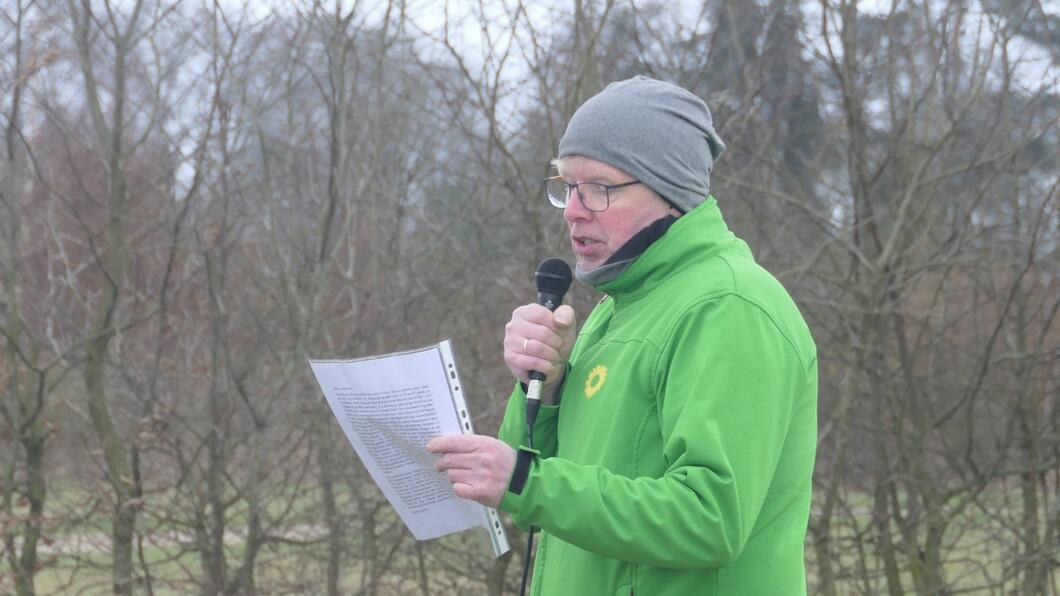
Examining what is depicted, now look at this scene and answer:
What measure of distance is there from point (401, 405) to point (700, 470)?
23.4 inches

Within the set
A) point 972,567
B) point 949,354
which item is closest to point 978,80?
point 949,354

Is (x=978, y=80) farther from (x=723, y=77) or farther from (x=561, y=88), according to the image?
Answer: (x=561, y=88)

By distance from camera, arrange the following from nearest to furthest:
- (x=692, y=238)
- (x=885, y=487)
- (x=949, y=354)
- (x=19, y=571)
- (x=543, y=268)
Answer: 1. (x=692, y=238)
2. (x=543, y=268)
3. (x=19, y=571)
4. (x=885, y=487)
5. (x=949, y=354)

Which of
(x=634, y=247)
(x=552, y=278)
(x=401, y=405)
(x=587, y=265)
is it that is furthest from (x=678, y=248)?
(x=401, y=405)

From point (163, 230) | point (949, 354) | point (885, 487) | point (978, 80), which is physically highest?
point (978, 80)

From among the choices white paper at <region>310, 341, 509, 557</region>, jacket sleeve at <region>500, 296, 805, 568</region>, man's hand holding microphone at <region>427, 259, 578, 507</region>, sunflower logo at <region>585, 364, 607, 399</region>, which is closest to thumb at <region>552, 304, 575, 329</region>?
man's hand holding microphone at <region>427, 259, 578, 507</region>

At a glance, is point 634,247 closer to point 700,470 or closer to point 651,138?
point 651,138

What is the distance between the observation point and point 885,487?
22.1 ft

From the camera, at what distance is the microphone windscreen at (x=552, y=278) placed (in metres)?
2.52

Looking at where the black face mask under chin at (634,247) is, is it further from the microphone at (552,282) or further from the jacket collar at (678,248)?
the microphone at (552,282)

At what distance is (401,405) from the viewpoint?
2.19m

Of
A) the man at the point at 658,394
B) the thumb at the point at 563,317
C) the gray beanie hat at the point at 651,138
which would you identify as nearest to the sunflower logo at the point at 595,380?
the man at the point at 658,394

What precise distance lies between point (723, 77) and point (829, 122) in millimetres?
875

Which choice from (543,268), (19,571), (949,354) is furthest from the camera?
(949,354)
